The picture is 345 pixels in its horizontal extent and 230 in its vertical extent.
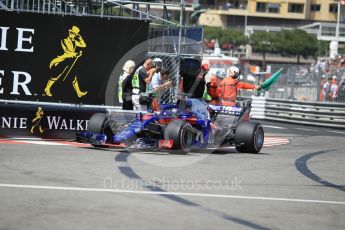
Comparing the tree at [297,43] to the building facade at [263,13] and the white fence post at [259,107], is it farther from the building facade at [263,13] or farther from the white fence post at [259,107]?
the white fence post at [259,107]

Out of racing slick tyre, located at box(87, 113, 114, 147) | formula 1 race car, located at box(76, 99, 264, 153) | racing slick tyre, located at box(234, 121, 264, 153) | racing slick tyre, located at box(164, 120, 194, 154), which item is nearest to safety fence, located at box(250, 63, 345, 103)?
formula 1 race car, located at box(76, 99, 264, 153)

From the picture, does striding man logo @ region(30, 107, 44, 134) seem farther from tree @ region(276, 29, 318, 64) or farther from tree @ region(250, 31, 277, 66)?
tree @ region(250, 31, 277, 66)

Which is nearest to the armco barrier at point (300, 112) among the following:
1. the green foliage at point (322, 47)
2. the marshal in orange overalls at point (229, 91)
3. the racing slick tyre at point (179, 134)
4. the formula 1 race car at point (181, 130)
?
the marshal in orange overalls at point (229, 91)

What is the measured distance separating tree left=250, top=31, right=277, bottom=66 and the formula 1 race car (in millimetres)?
69246

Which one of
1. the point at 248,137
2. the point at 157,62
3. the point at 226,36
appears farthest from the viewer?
the point at 226,36

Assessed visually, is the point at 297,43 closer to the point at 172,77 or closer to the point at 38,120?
the point at 172,77

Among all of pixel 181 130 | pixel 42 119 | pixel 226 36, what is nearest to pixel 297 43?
pixel 226 36

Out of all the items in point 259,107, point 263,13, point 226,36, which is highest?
point 263,13

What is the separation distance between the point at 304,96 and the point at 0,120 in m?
16.1

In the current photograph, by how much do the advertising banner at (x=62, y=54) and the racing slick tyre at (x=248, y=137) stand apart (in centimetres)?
276

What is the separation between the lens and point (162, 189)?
392 inches

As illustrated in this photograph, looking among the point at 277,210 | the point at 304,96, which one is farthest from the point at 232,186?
the point at 304,96

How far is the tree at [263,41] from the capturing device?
84688 mm

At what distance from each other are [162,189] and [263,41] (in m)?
76.6
